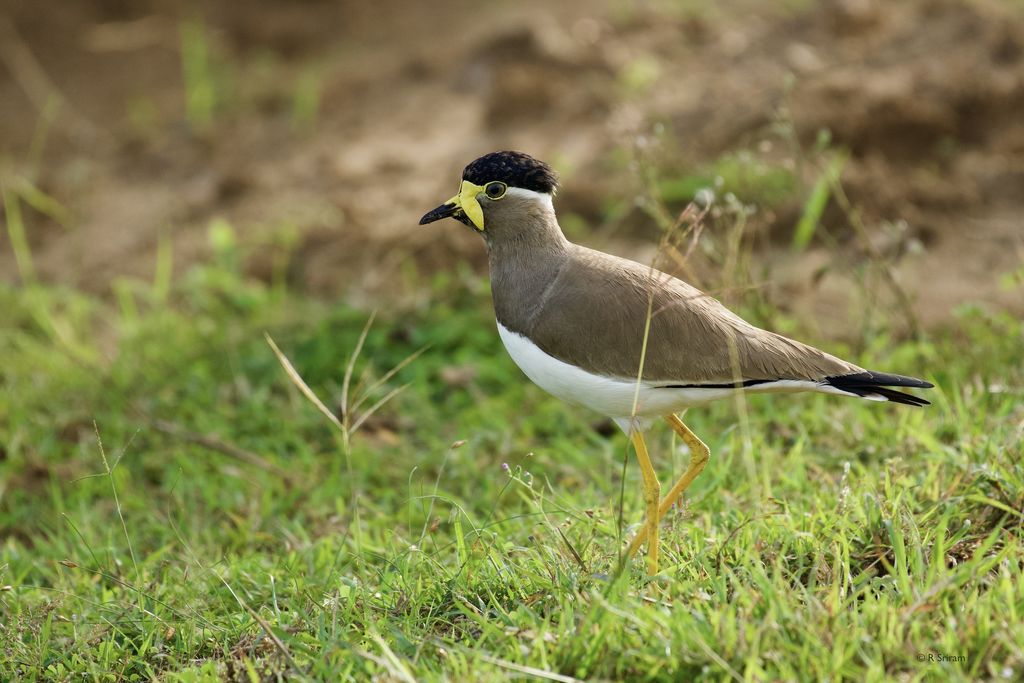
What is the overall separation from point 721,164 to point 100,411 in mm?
3063

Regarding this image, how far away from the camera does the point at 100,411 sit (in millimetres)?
5039

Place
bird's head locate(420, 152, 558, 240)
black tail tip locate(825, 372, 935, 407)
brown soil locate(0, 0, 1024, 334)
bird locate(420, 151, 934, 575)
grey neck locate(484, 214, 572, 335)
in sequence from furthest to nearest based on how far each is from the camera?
brown soil locate(0, 0, 1024, 334)
bird's head locate(420, 152, 558, 240)
grey neck locate(484, 214, 572, 335)
bird locate(420, 151, 934, 575)
black tail tip locate(825, 372, 935, 407)

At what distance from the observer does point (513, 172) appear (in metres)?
3.28

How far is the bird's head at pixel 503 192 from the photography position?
329 centimetres

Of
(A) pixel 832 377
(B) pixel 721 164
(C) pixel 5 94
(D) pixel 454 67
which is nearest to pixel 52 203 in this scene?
(C) pixel 5 94

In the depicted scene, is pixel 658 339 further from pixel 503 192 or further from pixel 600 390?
pixel 503 192

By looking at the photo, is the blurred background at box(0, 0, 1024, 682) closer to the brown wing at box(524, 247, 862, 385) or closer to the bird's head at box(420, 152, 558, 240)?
the brown wing at box(524, 247, 862, 385)

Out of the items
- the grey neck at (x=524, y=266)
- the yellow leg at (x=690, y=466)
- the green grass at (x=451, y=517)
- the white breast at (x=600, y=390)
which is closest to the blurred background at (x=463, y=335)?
the green grass at (x=451, y=517)

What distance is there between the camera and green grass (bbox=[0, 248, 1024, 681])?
8.78ft

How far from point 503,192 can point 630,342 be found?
2.05 ft

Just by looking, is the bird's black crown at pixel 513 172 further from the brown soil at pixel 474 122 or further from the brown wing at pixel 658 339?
the brown soil at pixel 474 122

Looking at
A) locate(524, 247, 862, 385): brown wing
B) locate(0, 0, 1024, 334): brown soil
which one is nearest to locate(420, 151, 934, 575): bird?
locate(524, 247, 862, 385): brown wing

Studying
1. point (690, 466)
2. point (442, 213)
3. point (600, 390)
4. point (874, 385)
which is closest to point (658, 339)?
point (600, 390)

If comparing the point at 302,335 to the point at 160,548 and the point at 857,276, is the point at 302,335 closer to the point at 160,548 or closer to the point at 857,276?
the point at 160,548
